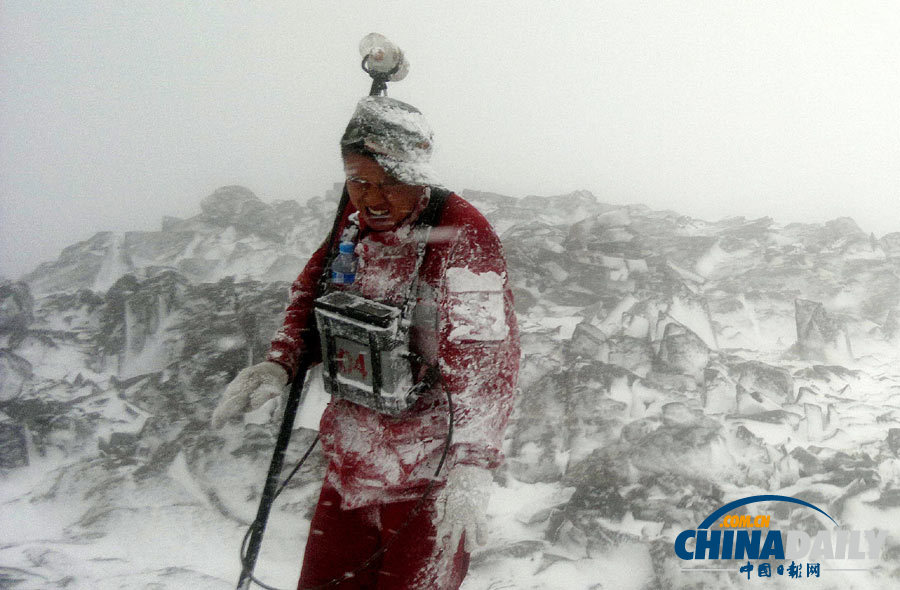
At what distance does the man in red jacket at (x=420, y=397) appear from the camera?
122 cm

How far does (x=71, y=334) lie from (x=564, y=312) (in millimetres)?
3044

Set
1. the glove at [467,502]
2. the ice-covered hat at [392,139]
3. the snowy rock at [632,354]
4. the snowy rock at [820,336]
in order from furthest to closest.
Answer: the snowy rock at [820,336]
the snowy rock at [632,354]
the ice-covered hat at [392,139]
the glove at [467,502]

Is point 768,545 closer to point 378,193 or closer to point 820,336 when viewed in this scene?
point 820,336

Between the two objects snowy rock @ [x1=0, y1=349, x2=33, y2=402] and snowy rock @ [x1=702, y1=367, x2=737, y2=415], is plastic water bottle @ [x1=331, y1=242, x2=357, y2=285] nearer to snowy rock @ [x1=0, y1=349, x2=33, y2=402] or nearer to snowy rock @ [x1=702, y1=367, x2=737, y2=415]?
snowy rock @ [x1=702, y1=367, x2=737, y2=415]

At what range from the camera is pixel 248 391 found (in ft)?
4.51

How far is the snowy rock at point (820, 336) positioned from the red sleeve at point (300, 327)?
3108 mm

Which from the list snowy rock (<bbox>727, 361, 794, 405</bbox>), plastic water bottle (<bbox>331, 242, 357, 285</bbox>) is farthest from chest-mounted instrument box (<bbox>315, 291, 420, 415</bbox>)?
snowy rock (<bbox>727, 361, 794, 405</bbox>)

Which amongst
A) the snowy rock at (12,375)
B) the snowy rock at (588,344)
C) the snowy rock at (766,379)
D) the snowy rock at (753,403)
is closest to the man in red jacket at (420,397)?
the snowy rock at (588,344)

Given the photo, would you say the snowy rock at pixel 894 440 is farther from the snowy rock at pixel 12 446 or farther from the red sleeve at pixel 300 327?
the snowy rock at pixel 12 446

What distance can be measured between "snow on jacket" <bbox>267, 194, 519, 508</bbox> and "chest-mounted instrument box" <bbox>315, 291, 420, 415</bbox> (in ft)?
0.17

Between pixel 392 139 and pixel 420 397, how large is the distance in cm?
60

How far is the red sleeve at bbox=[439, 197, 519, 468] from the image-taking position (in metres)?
1.21

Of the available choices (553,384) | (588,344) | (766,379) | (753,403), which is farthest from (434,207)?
(766,379)

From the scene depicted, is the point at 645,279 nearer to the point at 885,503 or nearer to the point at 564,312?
the point at 564,312
